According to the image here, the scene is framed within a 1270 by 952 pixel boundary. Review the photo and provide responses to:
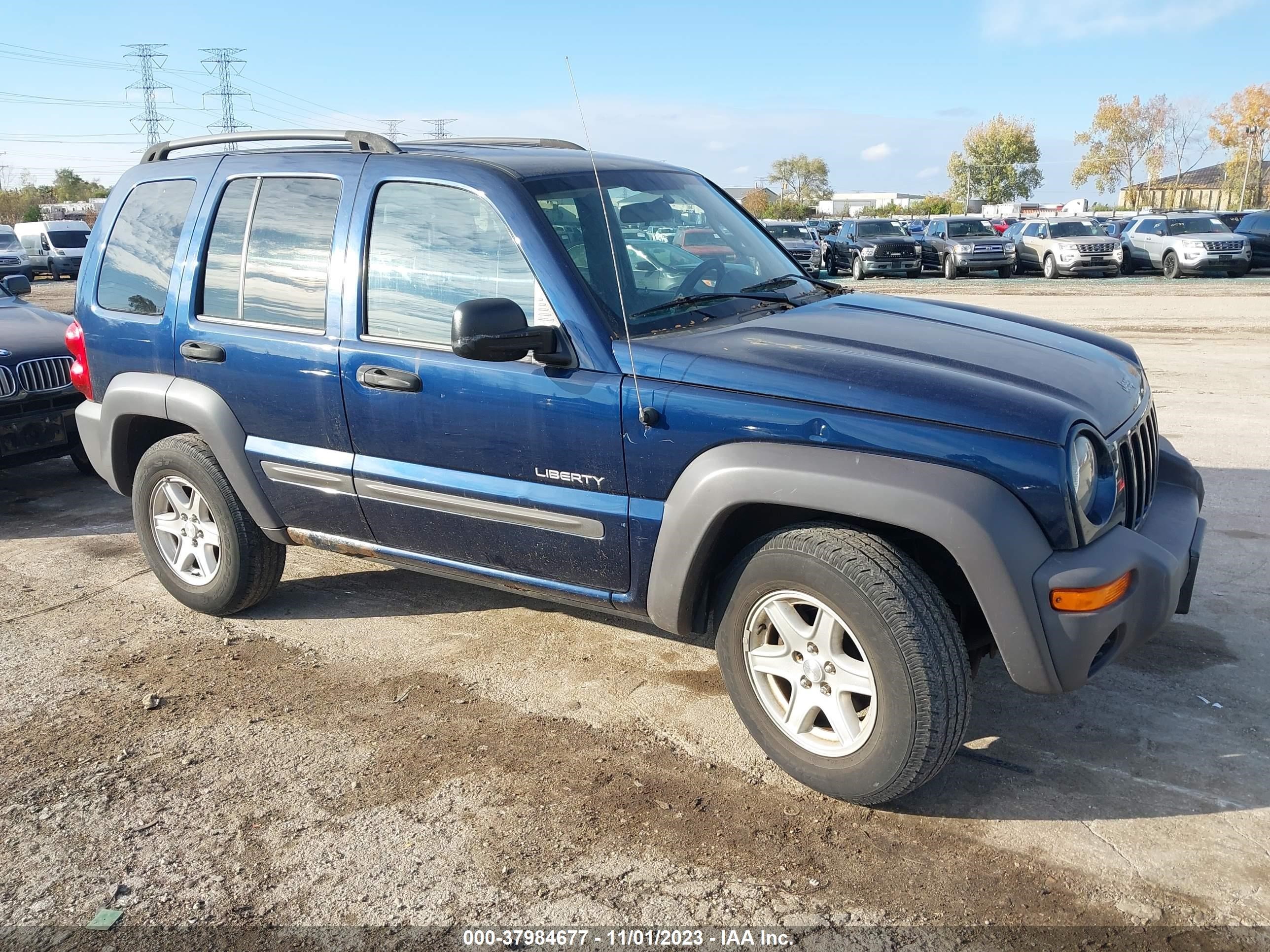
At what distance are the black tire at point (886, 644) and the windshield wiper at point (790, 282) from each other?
125cm

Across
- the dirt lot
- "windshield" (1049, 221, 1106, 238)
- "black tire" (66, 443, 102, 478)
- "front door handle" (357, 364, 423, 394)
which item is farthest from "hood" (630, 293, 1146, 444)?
"windshield" (1049, 221, 1106, 238)

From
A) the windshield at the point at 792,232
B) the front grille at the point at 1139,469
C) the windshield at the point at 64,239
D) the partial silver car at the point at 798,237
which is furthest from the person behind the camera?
the windshield at the point at 64,239

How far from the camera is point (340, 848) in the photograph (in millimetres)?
3135

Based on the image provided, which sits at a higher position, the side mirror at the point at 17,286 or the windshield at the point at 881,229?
the windshield at the point at 881,229

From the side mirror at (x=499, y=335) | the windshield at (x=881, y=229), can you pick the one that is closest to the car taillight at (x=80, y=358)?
the side mirror at (x=499, y=335)

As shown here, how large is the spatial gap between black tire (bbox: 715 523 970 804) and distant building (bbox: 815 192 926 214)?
293 ft

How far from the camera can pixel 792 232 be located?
103 ft

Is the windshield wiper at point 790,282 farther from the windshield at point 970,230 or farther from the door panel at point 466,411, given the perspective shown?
the windshield at point 970,230

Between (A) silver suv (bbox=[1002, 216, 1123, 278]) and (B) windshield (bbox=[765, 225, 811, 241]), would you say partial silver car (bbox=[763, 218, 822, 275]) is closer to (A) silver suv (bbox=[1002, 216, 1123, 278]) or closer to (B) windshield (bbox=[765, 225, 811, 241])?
(B) windshield (bbox=[765, 225, 811, 241])

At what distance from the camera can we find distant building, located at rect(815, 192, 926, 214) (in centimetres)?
10081

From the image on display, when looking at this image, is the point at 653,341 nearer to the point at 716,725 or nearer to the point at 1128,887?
the point at 716,725

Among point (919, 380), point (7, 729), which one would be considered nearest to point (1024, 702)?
point (919, 380)

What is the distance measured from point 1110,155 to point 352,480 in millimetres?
87370

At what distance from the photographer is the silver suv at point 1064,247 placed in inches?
961
